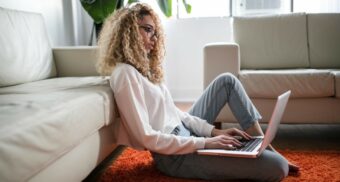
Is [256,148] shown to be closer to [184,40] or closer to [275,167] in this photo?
[275,167]

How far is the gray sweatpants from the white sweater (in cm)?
8

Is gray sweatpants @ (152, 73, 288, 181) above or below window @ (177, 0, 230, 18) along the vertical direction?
below

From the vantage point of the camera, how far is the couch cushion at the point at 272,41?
2305mm

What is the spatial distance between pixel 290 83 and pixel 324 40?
0.75 m

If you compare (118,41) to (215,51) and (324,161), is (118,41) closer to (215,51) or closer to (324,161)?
(215,51)

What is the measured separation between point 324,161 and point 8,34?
5.25ft

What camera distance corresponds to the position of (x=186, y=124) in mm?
1392

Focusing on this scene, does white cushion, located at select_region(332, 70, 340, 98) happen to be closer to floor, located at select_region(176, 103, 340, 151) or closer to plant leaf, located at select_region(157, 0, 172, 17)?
floor, located at select_region(176, 103, 340, 151)

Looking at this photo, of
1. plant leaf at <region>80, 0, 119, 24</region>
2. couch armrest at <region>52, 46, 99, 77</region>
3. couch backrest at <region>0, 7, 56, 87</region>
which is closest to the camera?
couch backrest at <region>0, 7, 56, 87</region>

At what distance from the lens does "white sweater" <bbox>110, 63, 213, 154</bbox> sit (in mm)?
1107

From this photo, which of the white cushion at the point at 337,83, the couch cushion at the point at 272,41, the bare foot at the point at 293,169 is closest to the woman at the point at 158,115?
the bare foot at the point at 293,169

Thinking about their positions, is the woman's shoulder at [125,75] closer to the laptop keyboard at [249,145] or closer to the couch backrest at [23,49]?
the laptop keyboard at [249,145]

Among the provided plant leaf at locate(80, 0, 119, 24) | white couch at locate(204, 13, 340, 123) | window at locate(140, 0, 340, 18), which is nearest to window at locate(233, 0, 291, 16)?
window at locate(140, 0, 340, 18)

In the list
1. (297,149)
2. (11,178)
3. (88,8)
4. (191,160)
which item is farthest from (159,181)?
(88,8)
